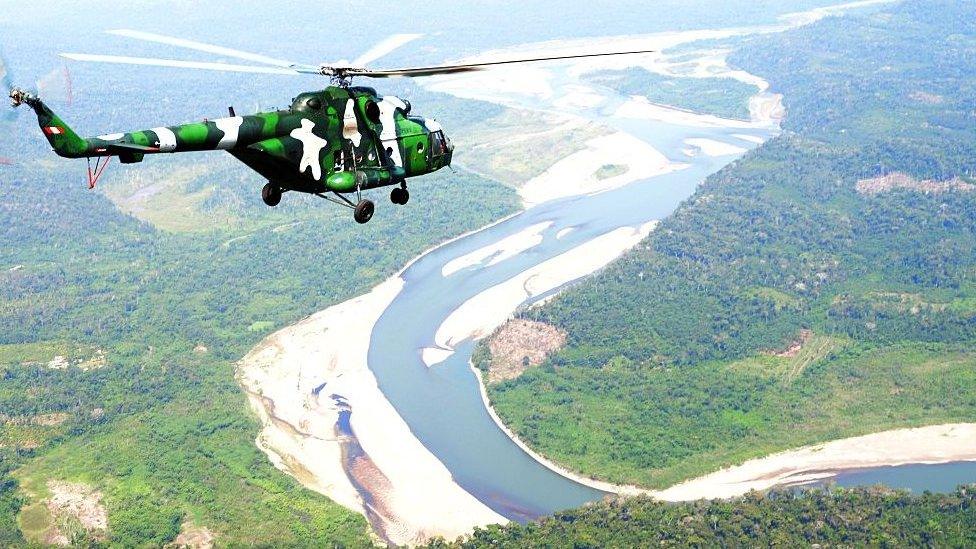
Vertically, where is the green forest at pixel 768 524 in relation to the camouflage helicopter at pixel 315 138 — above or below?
below

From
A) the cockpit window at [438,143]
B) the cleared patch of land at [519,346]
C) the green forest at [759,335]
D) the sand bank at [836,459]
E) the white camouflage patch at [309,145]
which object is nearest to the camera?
the white camouflage patch at [309,145]

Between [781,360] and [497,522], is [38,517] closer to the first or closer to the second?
[497,522]

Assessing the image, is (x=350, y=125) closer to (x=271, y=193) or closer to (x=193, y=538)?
(x=271, y=193)

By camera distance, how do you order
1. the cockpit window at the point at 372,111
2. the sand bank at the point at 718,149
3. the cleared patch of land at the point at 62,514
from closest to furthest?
1. the cockpit window at the point at 372,111
2. the cleared patch of land at the point at 62,514
3. the sand bank at the point at 718,149

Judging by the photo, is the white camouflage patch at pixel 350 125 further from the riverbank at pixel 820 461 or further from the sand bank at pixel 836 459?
the sand bank at pixel 836 459

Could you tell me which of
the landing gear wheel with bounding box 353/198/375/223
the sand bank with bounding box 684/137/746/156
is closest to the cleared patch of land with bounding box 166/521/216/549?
the landing gear wheel with bounding box 353/198/375/223

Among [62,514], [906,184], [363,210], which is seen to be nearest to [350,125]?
[363,210]

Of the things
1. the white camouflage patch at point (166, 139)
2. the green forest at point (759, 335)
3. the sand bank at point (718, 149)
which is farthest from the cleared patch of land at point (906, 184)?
the white camouflage patch at point (166, 139)
